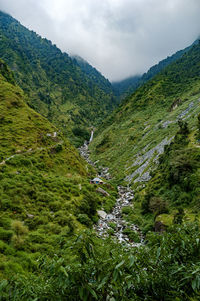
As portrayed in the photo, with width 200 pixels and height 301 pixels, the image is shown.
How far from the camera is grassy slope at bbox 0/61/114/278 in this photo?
1231cm

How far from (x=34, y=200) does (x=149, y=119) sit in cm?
6315

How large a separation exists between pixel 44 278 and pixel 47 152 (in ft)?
120

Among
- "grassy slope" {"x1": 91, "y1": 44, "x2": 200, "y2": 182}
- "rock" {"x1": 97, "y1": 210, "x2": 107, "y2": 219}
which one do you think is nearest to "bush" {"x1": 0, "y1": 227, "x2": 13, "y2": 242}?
"rock" {"x1": 97, "y1": 210, "x2": 107, "y2": 219}

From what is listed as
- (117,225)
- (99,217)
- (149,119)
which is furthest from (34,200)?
(149,119)

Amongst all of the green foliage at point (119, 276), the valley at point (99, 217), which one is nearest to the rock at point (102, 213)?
the valley at point (99, 217)

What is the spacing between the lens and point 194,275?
10.5 feet

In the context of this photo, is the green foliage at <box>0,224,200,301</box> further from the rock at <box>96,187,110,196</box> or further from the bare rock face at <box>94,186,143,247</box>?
the rock at <box>96,187,110,196</box>

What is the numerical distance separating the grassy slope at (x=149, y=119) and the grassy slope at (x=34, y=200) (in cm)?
1897

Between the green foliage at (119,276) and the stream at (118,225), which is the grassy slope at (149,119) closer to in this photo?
the stream at (118,225)

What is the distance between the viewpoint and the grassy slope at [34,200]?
40.4 feet

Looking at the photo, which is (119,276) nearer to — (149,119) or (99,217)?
(99,217)

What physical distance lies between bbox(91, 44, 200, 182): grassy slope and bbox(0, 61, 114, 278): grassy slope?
18974 mm

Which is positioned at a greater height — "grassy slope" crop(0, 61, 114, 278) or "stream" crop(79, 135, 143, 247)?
"grassy slope" crop(0, 61, 114, 278)

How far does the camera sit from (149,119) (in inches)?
2857
